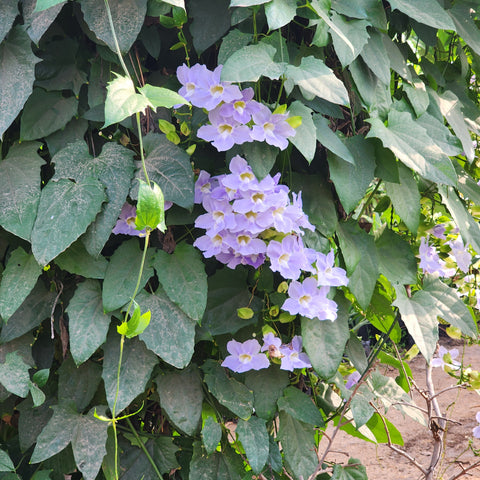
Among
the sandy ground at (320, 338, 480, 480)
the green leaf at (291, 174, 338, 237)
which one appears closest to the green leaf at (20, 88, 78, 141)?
the green leaf at (291, 174, 338, 237)

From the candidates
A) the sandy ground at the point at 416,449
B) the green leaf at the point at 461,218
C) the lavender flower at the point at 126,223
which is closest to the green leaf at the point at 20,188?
the lavender flower at the point at 126,223

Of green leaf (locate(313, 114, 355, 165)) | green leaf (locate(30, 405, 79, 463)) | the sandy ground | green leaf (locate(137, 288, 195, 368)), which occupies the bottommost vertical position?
the sandy ground

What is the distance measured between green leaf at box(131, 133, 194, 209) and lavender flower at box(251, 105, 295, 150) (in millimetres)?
150

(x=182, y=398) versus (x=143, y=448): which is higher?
(x=182, y=398)

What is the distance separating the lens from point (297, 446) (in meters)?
1.21

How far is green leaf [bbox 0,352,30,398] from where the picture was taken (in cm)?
104

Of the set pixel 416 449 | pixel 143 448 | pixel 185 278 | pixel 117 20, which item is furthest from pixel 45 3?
pixel 416 449

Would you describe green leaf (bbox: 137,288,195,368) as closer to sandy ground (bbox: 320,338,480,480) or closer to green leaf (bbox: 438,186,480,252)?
green leaf (bbox: 438,186,480,252)

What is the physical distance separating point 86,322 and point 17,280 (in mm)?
151

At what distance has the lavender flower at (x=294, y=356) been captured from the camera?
1126mm

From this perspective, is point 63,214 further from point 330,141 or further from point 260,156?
point 330,141

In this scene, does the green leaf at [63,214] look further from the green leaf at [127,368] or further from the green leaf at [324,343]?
the green leaf at [324,343]

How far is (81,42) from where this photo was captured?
1148mm

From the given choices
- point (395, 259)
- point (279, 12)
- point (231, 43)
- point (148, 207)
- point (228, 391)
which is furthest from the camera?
point (395, 259)
